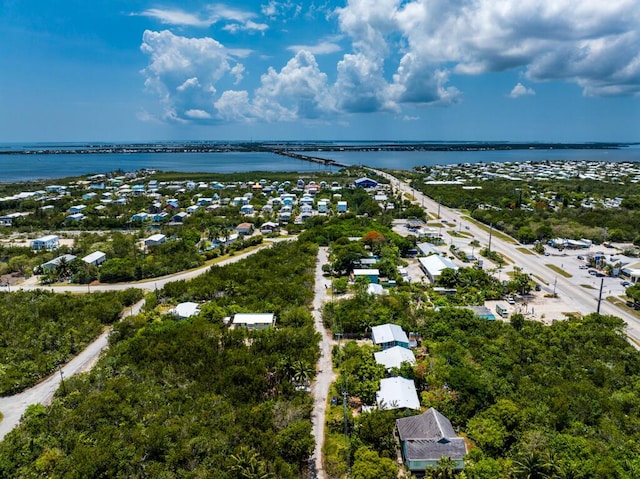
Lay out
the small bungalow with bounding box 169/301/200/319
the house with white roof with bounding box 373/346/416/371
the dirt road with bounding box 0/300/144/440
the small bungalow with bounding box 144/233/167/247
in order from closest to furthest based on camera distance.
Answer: the dirt road with bounding box 0/300/144/440
the house with white roof with bounding box 373/346/416/371
the small bungalow with bounding box 169/301/200/319
the small bungalow with bounding box 144/233/167/247

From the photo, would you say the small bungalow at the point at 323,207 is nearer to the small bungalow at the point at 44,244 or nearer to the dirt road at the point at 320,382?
the dirt road at the point at 320,382

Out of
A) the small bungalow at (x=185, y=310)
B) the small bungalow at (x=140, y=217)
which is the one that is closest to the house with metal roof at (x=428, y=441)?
the small bungalow at (x=185, y=310)

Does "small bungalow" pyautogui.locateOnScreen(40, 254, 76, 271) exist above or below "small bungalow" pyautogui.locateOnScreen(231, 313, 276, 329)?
above

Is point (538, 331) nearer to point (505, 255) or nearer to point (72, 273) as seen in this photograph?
point (505, 255)

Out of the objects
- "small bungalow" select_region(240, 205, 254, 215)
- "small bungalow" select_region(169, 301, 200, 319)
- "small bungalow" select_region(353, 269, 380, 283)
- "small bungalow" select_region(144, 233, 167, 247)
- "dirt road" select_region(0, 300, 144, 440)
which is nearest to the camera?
"dirt road" select_region(0, 300, 144, 440)

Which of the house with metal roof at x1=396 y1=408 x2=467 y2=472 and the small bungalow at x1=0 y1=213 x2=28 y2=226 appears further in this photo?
the small bungalow at x1=0 y1=213 x2=28 y2=226

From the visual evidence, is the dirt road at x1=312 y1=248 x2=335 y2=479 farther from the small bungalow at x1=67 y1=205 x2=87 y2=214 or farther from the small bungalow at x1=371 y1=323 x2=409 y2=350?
the small bungalow at x1=67 y1=205 x2=87 y2=214

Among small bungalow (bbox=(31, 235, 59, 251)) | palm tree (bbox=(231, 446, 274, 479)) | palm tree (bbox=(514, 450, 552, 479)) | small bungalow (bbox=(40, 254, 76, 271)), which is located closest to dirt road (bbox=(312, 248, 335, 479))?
palm tree (bbox=(231, 446, 274, 479))

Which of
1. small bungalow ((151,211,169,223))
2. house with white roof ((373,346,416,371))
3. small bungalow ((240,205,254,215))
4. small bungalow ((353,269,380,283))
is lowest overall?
house with white roof ((373,346,416,371))
